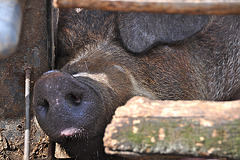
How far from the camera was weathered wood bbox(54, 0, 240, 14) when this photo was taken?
149 centimetres

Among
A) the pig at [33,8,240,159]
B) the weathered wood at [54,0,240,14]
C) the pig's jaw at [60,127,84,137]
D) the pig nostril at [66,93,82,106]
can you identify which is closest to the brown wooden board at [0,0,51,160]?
the pig at [33,8,240,159]

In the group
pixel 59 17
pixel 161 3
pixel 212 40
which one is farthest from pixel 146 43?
pixel 161 3

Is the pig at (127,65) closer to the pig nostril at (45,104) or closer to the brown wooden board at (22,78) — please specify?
the pig nostril at (45,104)

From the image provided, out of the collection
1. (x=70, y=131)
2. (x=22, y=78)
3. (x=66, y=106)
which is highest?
(x=22, y=78)

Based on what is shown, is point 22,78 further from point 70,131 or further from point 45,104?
point 70,131

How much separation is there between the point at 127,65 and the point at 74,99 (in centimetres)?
67

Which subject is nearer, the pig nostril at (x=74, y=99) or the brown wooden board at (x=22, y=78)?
the pig nostril at (x=74, y=99)

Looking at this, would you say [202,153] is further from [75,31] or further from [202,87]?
[75,31]

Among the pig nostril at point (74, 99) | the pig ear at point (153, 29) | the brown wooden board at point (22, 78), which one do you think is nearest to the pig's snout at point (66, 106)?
the pig nostril at point (74, 99)

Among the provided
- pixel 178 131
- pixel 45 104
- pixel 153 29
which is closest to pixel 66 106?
pixel 45 104

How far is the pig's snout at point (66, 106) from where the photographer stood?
2.04m

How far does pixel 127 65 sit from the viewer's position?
267cm

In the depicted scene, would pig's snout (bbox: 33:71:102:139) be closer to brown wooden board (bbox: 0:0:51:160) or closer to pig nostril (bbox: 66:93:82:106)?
pig nostril (bbox: 66:93:82:106)

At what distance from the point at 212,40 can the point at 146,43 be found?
2.07ft
